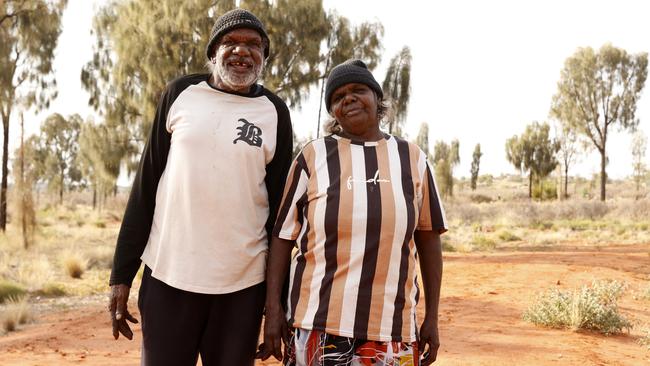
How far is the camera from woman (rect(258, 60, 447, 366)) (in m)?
2.11

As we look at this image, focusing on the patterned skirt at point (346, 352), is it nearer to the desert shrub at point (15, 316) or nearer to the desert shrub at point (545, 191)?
the desert shrub at point (15, 316)

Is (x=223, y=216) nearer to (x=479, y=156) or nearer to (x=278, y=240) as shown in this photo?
(x=278, y=240)

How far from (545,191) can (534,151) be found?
8.96ft

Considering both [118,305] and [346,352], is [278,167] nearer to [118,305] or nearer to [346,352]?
[346,352]

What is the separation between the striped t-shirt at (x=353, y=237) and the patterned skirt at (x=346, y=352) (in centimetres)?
3

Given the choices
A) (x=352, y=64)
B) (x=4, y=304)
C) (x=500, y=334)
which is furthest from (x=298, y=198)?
(x=4, y=304)

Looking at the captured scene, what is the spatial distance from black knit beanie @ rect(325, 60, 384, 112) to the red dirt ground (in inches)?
136

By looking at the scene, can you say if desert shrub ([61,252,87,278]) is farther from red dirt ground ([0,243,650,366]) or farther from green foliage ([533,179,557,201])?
green foliage ([533,179,557,201])

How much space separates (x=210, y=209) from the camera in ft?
7.42

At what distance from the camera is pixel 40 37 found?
671 inches

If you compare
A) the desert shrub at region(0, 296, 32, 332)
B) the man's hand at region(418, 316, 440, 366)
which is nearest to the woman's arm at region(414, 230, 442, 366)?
the man's hand at region(418, 316, 440, 366)

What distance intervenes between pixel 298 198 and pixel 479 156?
48.1 meters

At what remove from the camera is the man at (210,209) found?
2275mm

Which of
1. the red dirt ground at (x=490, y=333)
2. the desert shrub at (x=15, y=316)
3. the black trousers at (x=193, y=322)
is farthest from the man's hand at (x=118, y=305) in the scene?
the desert shrub at (x=15, y=316)
